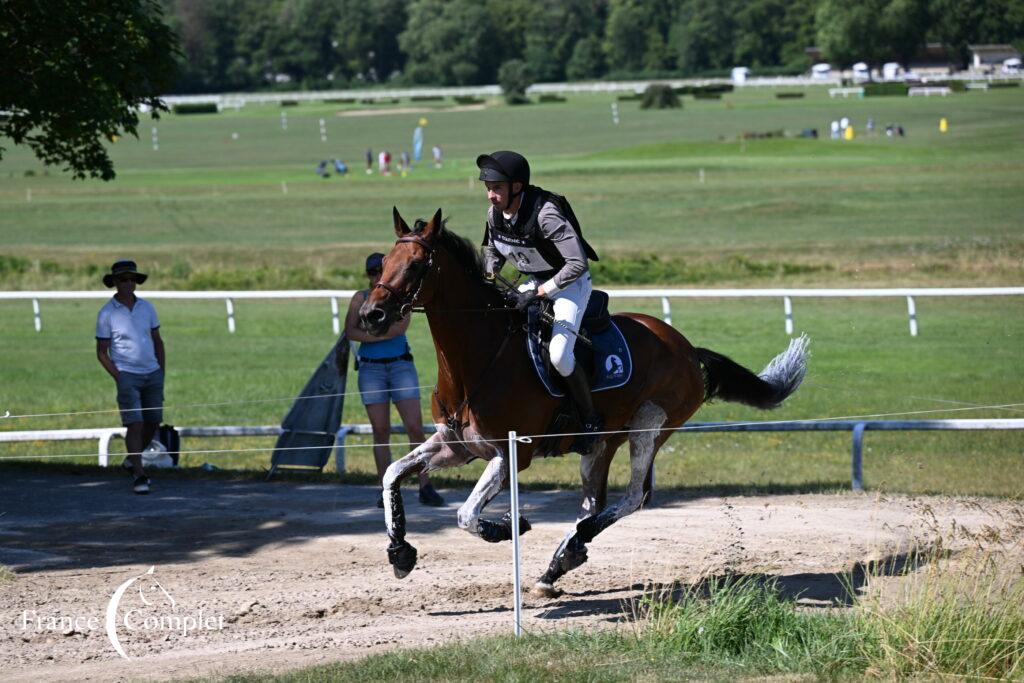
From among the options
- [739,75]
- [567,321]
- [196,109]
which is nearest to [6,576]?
[567,321]

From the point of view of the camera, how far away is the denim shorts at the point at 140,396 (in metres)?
11.9

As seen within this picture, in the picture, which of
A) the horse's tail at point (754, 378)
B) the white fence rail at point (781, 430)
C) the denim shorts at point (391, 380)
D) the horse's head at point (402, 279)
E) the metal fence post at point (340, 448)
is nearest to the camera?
the horse's head at point (402, 279)

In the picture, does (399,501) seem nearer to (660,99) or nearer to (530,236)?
(530,236)

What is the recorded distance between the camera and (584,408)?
8664 millimetres

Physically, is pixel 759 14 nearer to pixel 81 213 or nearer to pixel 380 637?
pixel 81 213

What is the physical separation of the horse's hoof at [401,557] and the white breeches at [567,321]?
4.86ft

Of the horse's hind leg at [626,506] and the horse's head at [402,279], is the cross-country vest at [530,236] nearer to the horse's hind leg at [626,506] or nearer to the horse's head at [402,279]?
the horse's head at [402,279]

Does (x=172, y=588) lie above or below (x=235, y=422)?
above

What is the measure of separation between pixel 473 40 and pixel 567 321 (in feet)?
387

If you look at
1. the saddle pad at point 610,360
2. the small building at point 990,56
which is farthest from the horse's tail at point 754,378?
the small building at point 990,56

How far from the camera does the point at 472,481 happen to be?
13062mm

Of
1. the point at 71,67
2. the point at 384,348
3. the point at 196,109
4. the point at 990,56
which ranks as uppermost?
the point at 990,56

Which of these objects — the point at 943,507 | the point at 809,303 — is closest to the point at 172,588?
the point at 943,507

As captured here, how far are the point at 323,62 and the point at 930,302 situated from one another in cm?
11589
